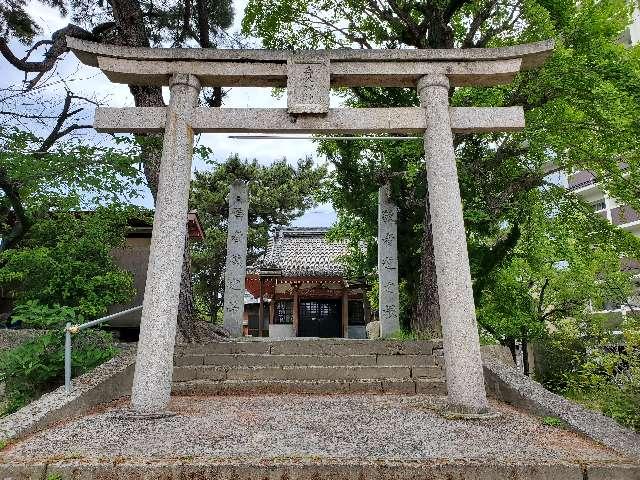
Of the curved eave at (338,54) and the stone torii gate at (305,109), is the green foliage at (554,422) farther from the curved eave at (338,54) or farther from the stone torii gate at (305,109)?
the curved eave at (338,54)

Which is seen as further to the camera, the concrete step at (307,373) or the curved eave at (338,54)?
the concrete step at (307,373)

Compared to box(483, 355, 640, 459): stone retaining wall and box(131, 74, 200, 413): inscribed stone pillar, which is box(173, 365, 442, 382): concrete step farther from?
box(131, 74, 200, 413): inscribed stone pillar


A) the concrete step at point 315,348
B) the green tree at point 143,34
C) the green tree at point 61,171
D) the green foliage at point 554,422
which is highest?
the green tree at point 143,34

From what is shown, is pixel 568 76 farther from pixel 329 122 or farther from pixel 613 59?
pixel 329 122

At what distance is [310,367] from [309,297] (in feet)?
41.6

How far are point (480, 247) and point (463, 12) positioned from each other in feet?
19.7

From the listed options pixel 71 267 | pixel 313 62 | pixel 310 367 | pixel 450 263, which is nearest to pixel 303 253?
pixel 71 267

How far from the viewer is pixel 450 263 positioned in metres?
5.75

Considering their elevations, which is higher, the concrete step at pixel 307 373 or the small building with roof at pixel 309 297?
the small building with roof at pixel 309 297

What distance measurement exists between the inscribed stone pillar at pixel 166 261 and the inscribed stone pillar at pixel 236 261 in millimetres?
6173

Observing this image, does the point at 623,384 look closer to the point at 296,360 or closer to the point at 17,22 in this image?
the point at 296,360

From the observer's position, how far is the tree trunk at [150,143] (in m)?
9.01

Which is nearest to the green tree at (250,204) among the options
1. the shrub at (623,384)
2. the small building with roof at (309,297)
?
the small building with roof at (309,297)

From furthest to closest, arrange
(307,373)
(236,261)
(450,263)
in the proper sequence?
(236,261) < (307,373) < (450,263)
